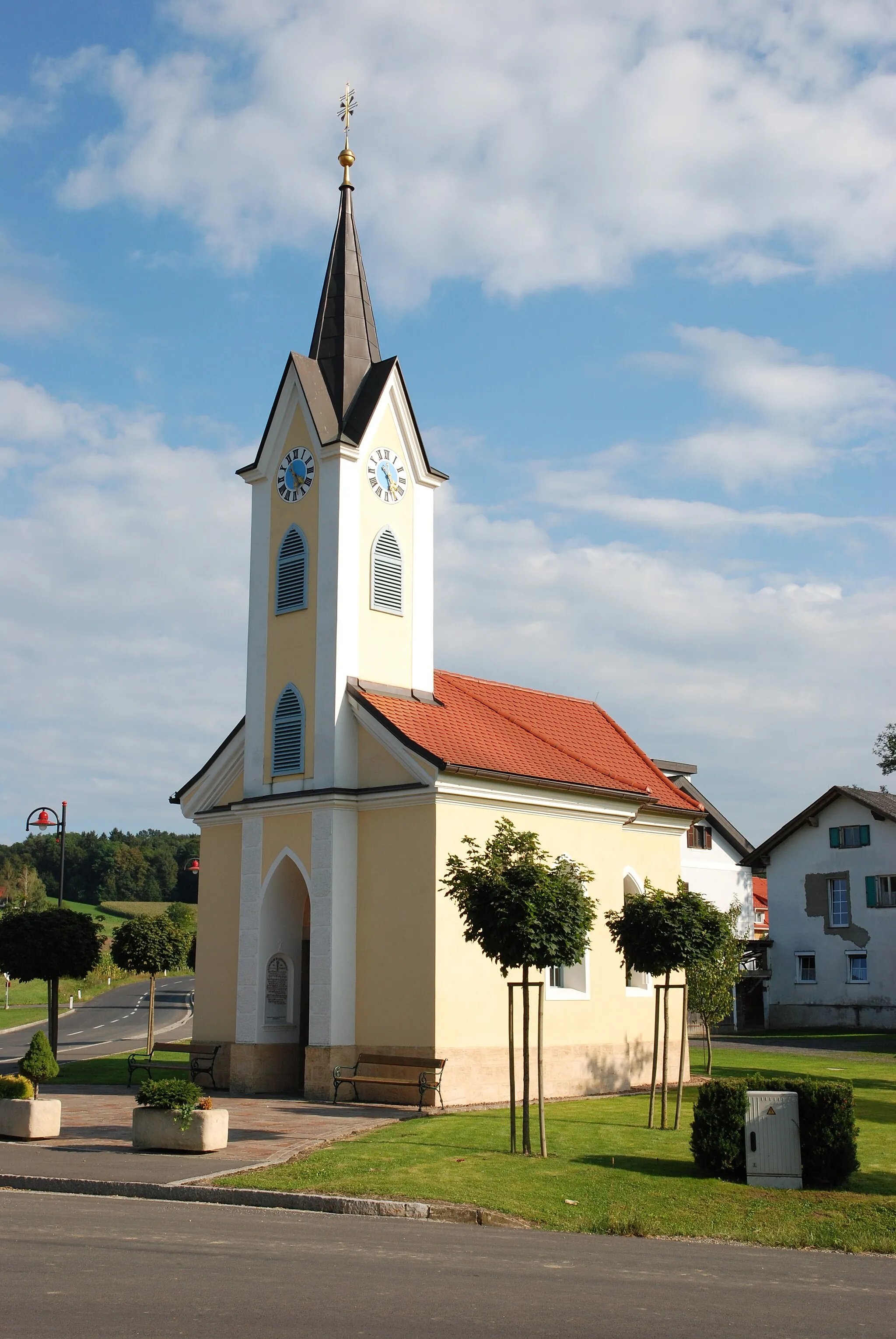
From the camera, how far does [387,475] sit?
27984 millimetres

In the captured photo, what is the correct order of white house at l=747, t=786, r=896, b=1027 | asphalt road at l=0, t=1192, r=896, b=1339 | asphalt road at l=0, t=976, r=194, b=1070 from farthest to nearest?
white house at l=747, t=786, r=896, b=1027 < asphalt road at l=0, t=976, r=194, b=1070 < asphalt road at l=0, t=1192, r=896, b=1339

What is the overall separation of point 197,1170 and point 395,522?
15.5 m

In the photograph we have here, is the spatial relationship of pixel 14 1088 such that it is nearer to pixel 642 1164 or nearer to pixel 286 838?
pixel 286 838

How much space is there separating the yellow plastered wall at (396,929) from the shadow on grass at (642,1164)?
671 centimetres

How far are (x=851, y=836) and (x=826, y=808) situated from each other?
170 cm

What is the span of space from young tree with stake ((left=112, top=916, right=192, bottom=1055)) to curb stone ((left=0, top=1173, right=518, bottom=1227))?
22.8 m

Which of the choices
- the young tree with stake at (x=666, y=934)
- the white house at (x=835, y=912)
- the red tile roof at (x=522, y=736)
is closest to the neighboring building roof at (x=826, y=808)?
the white house at (x=835, y=912)

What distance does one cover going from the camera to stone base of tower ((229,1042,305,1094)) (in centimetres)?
2570

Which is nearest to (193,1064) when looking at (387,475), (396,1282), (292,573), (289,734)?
(289,734)

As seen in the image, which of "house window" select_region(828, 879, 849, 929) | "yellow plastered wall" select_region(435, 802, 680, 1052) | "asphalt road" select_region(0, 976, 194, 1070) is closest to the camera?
"yellow plastered wall" select_region(435, 802, 680, 1052)

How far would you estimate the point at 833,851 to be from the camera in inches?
2250

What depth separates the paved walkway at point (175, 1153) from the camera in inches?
627

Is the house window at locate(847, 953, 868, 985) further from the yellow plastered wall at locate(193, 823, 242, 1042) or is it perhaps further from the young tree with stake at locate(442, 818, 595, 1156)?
the young tree with stake at locate(442, 818, 595, 1156)

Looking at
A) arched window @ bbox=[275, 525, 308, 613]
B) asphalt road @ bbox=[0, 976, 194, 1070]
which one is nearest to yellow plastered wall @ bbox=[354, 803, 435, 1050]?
arched window @ bbox=[275, 525, 308, 613]
